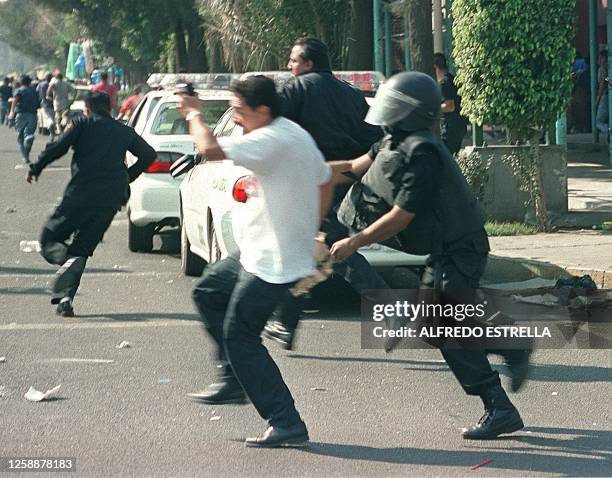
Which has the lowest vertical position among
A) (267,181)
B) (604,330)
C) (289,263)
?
(604,330)

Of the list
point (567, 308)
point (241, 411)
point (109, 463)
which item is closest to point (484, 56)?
point (567, 308)

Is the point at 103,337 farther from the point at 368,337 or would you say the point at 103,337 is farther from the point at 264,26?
the point at 264,26

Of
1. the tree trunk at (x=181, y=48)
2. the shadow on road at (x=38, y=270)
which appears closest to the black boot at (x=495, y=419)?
the shadow on road at (x=38, y=270)

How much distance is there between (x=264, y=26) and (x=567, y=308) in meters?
15.8

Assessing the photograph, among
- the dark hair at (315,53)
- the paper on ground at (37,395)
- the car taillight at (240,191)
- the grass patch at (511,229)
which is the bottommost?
the grass patch at (511,229)

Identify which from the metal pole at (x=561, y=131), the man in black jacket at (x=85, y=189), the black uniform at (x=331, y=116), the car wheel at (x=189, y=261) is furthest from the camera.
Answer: the metal pole at (x=561, y=131)

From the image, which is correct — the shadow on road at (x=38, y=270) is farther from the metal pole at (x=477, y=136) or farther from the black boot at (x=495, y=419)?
the black boot at (x=495, y=419)

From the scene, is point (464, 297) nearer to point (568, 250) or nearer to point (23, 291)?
point (568, 250)

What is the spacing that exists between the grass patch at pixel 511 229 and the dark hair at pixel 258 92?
24.2ft

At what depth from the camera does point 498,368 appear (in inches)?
322

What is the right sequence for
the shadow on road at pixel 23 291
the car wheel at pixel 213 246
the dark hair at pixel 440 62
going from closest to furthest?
the car wheel at pixel 213 246 → the shadow on road at pixel 23 291 → the dark hair at pixel 440 62

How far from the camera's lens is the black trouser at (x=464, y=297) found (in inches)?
253

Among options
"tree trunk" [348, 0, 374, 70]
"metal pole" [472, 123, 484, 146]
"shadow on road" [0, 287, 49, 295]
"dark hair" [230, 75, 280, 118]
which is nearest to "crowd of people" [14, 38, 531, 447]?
"dark hair" [230, 75, 280, 118]

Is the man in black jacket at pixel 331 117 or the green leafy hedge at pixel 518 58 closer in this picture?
the man in black jacket at pixel 331 117
